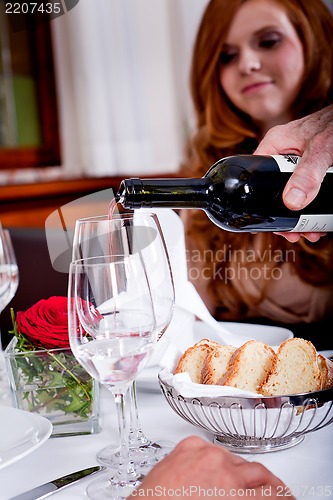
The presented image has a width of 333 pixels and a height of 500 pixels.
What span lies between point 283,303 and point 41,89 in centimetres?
186

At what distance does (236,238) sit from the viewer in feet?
5.25

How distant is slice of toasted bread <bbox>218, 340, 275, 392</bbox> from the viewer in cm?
59

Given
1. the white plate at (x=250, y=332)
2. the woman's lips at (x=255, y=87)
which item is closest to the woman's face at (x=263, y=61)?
the woman's lips at (x=255, y=87)

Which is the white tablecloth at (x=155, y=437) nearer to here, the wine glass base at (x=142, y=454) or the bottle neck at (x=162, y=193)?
the wine glass base at (x=142, y=454)

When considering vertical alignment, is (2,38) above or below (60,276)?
above

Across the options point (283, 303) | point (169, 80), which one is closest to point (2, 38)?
point (169, 80)

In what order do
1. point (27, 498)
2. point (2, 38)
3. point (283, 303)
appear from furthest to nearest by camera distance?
point (2, 38), point (283, 303), point (27, 498)

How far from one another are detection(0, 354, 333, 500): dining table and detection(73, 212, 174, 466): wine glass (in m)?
0.02

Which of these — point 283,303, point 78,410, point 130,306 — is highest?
point 130,306

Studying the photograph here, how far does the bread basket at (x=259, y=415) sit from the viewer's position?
1.77ft

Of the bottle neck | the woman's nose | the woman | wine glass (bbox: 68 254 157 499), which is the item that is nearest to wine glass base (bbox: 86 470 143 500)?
wine glass (bbox: 68 254 157 499)

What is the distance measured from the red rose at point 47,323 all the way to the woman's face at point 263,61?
99 centimetres

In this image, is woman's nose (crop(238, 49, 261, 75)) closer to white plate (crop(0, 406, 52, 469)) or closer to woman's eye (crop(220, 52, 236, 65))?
woman's eye (crop(220, 52, 236, 65))

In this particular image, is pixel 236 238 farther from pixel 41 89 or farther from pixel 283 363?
pixel 41 89
